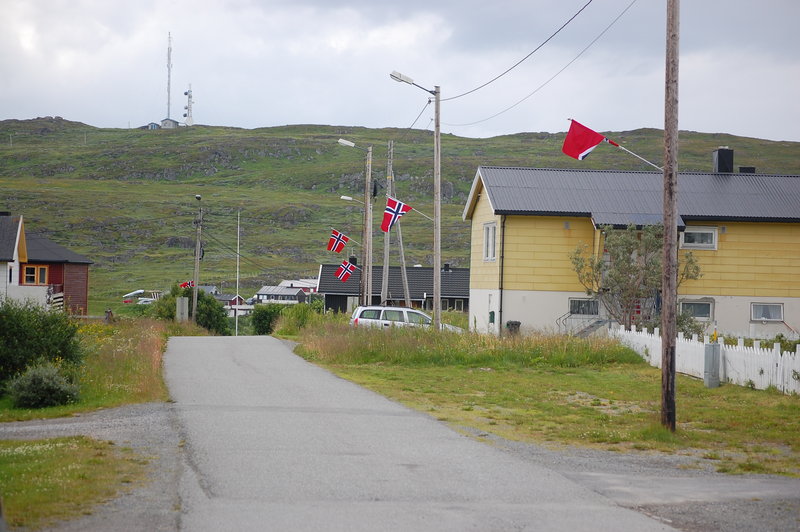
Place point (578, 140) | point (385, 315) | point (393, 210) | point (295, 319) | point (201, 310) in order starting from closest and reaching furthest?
point (578, 140) → point (385, 315) → point (393, 210) → point (295, 319) → point (201, 310)

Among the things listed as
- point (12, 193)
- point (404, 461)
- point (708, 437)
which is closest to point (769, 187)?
point (708, 437)

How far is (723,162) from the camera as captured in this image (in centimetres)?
3806

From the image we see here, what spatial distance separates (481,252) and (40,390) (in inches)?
871

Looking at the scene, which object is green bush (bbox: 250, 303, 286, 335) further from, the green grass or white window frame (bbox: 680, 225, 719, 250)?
the green grass

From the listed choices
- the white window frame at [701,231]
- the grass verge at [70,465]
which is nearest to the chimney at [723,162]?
the white window frame at [701,231]

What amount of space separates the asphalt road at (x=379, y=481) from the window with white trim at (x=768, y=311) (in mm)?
21692

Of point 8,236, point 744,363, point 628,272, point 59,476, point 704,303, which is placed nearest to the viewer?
point 59,476

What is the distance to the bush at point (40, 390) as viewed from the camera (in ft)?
54.6

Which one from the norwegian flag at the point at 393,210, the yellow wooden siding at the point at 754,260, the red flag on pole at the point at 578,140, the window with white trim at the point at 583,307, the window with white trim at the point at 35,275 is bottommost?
the window with white trim at the point at 583,307

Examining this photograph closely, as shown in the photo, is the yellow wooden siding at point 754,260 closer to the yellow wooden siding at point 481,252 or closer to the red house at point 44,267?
the yellow wooden siding at point 481,252

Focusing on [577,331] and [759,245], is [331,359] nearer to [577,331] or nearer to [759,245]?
[577,331]

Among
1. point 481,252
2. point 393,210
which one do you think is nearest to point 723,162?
point 481,252

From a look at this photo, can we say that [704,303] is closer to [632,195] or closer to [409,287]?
[632,195]

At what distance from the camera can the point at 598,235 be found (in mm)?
33531
